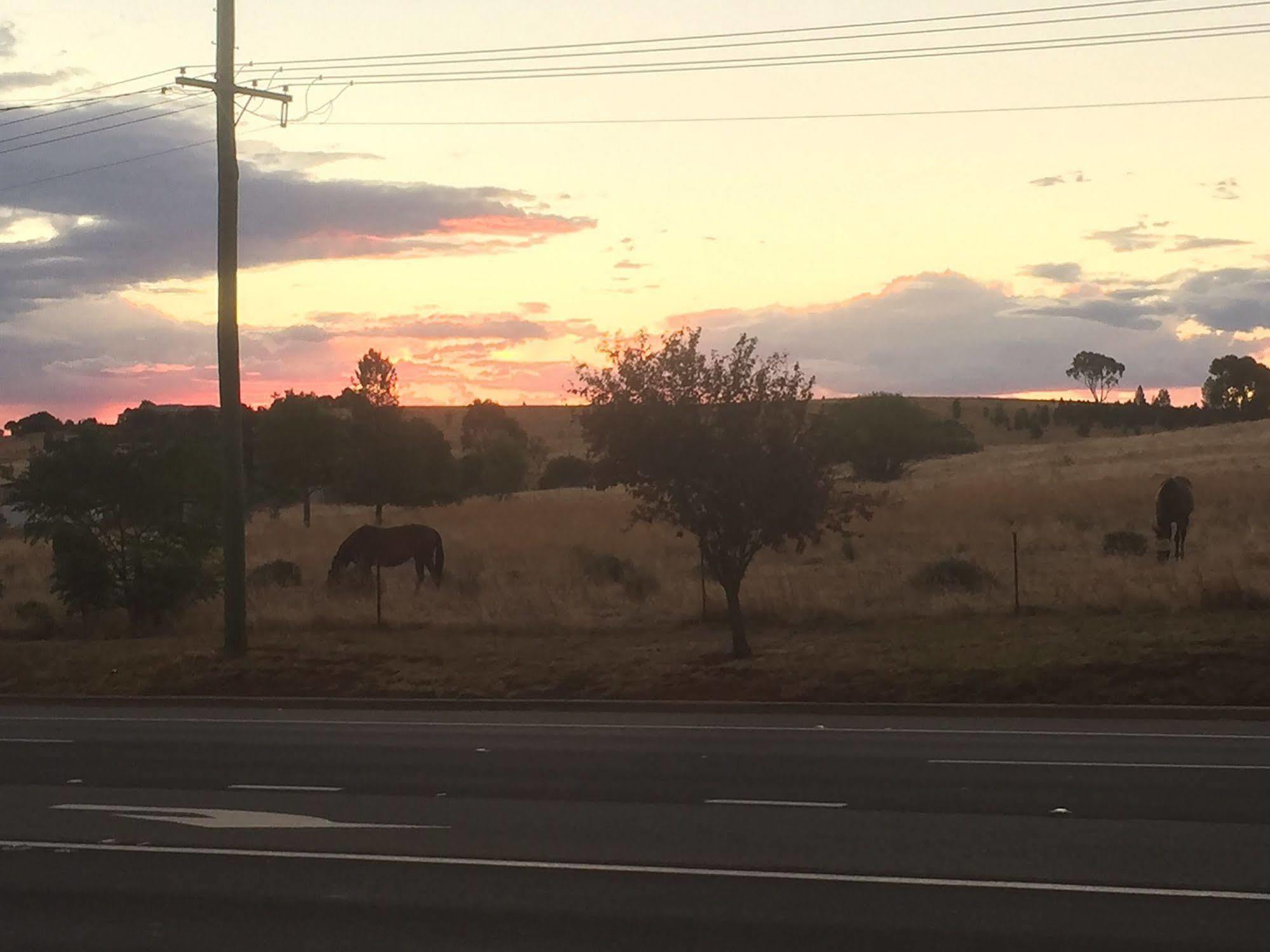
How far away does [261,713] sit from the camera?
19.5 m

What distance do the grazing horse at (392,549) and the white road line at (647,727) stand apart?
1478cm

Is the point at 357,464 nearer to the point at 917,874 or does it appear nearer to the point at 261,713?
the point at 261,713

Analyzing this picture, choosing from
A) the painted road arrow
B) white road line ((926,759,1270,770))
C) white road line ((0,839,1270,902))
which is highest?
white road line ((0,839,1270,902))

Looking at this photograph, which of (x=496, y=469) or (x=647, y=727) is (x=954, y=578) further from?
(x=496, y=469)

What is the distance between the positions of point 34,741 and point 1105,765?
11182mm

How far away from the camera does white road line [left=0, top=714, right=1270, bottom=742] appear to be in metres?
15.3

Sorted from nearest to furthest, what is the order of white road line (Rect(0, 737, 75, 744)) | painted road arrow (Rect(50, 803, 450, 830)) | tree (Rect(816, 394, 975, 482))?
painted road arrow (Rect(50, 803, 450, 830))
white road line (Rect(0, 737, 75, 744))
tree (Rect(816, 394, 975, 482))

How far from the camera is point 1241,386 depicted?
13350 cm

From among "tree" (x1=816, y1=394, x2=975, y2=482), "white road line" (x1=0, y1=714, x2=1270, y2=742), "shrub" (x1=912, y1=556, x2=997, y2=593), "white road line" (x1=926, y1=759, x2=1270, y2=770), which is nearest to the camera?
"white road line" (x1=926, y1=759, x2=1270, y2=770)

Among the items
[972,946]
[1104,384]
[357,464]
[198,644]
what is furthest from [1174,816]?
[1104,384]

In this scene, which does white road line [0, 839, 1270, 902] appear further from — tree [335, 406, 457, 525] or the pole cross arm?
tree [335, 406, 457, 525]

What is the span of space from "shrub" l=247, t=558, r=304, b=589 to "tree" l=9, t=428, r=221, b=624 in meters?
5.57

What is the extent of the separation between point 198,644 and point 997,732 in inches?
548

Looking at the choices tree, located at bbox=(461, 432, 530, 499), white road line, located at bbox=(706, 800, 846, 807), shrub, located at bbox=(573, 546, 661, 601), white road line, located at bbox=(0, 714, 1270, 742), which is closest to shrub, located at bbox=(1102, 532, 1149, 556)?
shrub, located at bbox=(573, 546, 661, 601)
